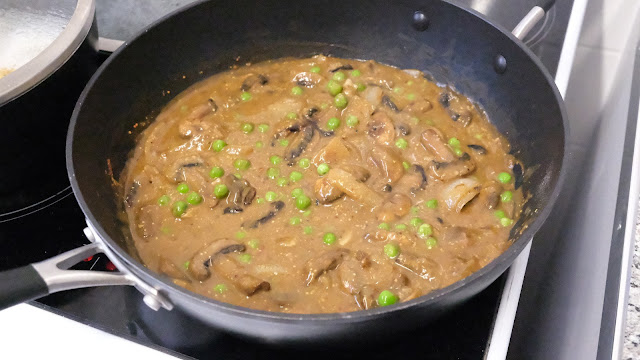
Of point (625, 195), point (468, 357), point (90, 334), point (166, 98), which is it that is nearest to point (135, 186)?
point (166, 98)

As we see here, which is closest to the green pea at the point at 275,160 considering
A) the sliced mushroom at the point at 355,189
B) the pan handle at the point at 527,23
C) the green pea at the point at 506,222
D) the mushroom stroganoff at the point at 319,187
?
the mushroom stroganoff at the point at 319,187

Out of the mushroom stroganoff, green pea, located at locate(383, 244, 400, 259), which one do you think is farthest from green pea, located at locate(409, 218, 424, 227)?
green pea, located at locate(383, 244, 400, 259)

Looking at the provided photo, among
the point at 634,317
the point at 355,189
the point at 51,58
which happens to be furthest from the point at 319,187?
the point at 634,317

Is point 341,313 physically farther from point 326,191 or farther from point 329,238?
point 326,191

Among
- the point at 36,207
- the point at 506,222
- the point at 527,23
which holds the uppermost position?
the point at 527,23

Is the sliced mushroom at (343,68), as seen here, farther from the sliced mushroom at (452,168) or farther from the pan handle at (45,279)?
the pan handle at (45,279)

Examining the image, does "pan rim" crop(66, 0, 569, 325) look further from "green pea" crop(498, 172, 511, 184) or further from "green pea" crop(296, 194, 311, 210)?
"green pea" crop(296, 194, 311, 210)
